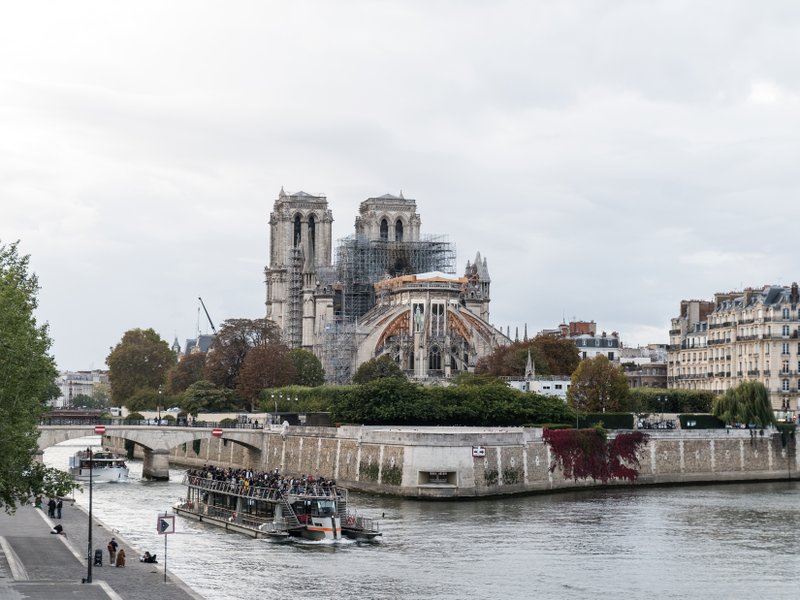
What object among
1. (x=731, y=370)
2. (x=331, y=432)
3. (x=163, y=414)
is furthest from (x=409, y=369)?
(x=331, y=432)

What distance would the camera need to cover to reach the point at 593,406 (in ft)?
280

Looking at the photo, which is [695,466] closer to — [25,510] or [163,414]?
[25,510]

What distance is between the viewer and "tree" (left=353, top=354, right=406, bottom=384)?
355ft

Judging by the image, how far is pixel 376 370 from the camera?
109m

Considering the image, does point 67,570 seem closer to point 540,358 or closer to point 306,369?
point 540,358

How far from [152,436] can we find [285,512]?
2674 centimetres

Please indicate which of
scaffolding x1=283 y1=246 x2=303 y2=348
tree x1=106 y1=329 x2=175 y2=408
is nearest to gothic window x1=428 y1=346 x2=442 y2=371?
scaffolding x1=283 y1=246 x2=303 y2=348

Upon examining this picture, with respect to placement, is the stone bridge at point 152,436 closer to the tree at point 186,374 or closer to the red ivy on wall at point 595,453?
the red ivy on wall at point 595,453

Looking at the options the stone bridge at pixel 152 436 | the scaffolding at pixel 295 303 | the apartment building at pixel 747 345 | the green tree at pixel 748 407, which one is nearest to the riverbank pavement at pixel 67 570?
the stone bridge at pixel 152 436

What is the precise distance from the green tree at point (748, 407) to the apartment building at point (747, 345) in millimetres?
11700

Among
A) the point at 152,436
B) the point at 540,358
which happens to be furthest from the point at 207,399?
the point at 152,436

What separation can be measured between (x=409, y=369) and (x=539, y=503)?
2262 inches

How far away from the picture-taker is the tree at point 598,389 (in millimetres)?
85625

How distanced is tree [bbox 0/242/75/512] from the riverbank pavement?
1918mm
